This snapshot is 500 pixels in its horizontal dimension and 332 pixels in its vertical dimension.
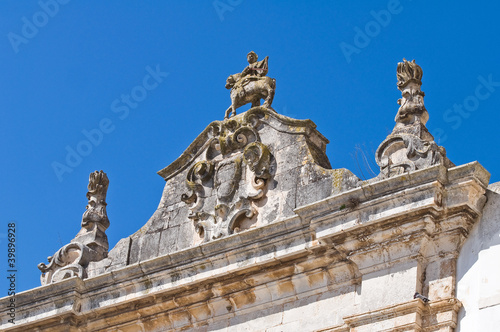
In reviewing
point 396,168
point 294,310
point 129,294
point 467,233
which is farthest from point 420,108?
point 129,294

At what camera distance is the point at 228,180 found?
48.4ft

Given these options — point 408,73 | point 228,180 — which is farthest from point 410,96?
point 228,180

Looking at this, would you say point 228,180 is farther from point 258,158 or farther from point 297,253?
point 297,253

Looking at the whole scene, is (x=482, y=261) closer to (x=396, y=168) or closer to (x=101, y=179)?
(x=396, y=168)

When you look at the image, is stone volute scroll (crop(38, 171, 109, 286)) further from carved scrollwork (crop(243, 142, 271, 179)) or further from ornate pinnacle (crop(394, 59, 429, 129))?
ornate pinnacle (crop(394, 59, 429, 129))

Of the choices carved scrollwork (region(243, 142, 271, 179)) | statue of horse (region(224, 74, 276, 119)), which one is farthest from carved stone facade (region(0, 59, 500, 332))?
statue of horse (region(224, 74, 276, 119))

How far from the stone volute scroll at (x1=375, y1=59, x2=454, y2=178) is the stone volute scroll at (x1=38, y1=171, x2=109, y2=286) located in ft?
13.8

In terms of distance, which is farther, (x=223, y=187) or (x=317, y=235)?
(x=223, y=187)

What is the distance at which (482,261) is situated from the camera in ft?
40.1

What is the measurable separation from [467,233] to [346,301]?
1505 mm

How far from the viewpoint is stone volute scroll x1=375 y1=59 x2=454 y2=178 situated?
42.5 feet

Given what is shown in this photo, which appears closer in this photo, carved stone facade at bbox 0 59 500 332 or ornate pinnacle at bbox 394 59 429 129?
carved stone facade at bbox 0 59 500 332

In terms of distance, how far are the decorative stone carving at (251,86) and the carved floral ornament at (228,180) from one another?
368 millimetres

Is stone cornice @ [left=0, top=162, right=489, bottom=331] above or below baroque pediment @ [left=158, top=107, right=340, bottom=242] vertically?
below
